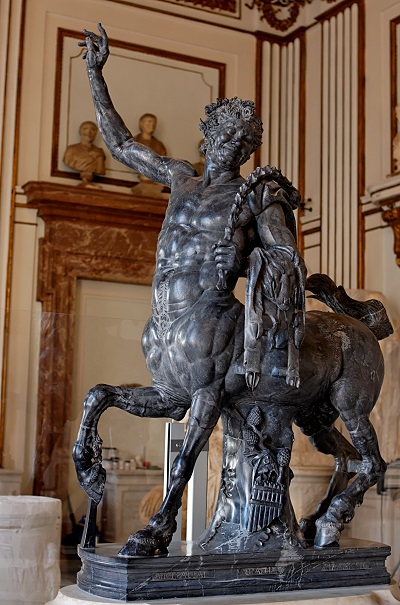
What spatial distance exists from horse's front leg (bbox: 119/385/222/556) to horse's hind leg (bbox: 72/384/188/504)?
20 centimetres

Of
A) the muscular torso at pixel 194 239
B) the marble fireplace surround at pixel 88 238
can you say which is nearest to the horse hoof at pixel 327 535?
the muscular torso at pixel 194 239

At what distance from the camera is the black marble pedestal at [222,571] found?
2619 millimetres

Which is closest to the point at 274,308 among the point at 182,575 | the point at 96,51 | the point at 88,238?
the point at 182,575

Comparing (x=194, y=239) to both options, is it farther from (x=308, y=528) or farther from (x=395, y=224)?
(x=395, y=224)

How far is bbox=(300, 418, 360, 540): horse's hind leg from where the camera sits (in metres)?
3.28

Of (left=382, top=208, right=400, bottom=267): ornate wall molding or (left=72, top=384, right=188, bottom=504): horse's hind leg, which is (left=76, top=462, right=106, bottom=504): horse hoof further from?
(left=382, top=208, right=400, bottom=267): ornate wall molding

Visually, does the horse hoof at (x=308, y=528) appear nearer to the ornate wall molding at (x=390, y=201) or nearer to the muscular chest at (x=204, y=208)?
the muscular chest at (x=204, y=208)

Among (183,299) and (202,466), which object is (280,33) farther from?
→ (183,299)

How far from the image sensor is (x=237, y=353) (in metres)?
2.83

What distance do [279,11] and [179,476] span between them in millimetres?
8727

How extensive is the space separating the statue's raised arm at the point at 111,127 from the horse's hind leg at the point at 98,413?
0.76m

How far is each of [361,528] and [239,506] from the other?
15.4 feet

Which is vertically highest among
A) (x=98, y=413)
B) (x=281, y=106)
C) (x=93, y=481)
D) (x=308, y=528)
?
(x=281, y=106)

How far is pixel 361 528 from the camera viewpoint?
738 cm
